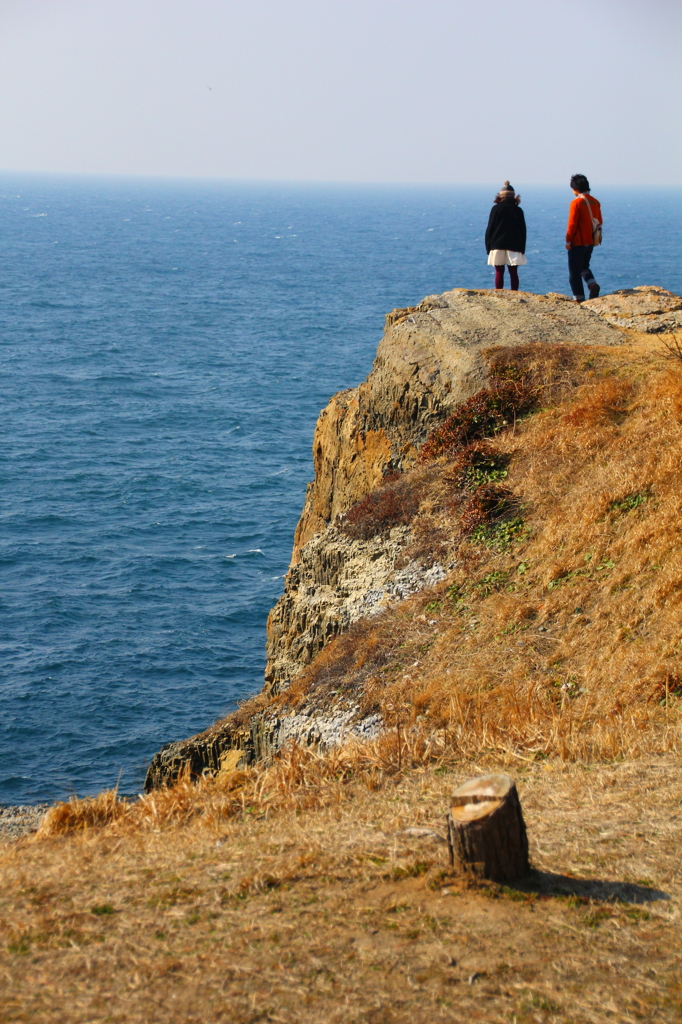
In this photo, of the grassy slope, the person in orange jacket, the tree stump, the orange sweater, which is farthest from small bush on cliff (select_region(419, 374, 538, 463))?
the tree stump

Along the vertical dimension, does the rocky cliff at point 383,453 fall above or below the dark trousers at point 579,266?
below

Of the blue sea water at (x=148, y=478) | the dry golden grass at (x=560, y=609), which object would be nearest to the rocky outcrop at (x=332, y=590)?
the dry golden grass at (x=560, y=609)

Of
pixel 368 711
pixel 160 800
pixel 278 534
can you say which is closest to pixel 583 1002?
pixel 160 800

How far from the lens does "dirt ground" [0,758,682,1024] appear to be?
4926 millimetres

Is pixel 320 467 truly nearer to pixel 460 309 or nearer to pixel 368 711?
pixel 460 309

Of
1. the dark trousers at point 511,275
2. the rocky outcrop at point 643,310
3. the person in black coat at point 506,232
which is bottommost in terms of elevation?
the rocky outcrop at point 643,310

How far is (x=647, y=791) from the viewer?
7473 millimetres

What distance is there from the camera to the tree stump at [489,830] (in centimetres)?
586

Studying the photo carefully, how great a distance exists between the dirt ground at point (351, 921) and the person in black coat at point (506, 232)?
43.1ft

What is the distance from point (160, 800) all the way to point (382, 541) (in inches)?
283

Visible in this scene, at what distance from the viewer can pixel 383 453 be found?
680 inches

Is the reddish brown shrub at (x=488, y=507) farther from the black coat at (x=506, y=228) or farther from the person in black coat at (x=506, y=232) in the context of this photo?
the black coat at (x=506, y=228)

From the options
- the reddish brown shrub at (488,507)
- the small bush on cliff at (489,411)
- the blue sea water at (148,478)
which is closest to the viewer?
the reddish brown shrub at (488,507)

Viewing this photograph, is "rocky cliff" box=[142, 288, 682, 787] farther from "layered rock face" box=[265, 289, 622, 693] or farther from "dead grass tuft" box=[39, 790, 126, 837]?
"dead grass tuft" box=[39, 790, 126, 837]
